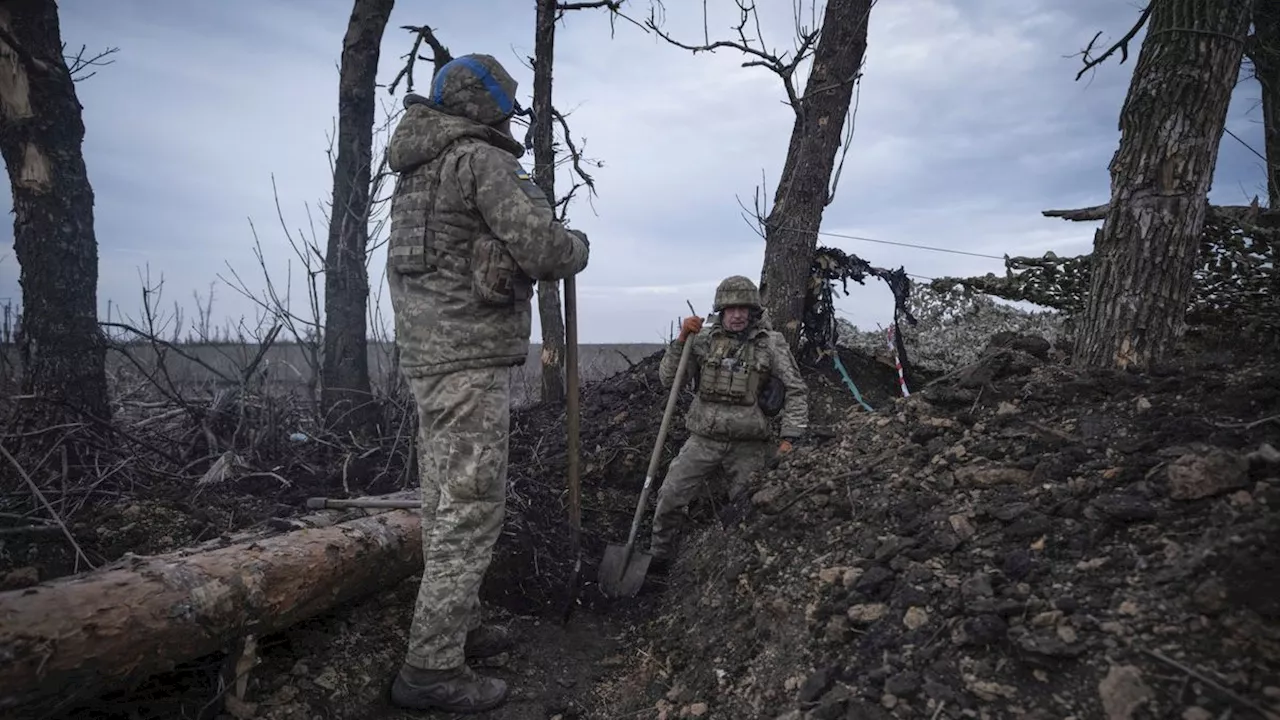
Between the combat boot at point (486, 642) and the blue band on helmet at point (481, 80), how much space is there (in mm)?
2571

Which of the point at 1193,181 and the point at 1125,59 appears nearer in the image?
the point at 1193,181

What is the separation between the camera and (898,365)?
7.43 meters

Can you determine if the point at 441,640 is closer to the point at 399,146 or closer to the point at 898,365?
the point at 399,146

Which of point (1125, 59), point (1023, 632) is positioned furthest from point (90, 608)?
point (1125, 59)

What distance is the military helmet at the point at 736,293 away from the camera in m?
5.00

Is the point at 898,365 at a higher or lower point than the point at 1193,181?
lower

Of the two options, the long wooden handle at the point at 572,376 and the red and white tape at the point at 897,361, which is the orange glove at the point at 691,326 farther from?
the red and white tape at the point at 897,361

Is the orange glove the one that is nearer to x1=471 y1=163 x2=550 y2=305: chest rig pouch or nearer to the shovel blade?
the shovel blade

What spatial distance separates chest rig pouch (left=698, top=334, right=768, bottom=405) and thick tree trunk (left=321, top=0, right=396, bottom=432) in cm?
329

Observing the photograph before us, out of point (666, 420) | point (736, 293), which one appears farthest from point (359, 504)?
point (736, 293)

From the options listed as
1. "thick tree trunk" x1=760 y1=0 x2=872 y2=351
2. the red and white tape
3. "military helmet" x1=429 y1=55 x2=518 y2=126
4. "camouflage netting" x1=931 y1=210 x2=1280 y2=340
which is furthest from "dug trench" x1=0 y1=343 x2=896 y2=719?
"camouflage netting" x1=931 y1=210 x2=1280 y2=340

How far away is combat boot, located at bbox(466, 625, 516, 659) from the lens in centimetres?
367

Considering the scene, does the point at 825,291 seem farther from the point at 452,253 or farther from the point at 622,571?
the point at 452,253

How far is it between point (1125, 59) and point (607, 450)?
4778 millimetres
